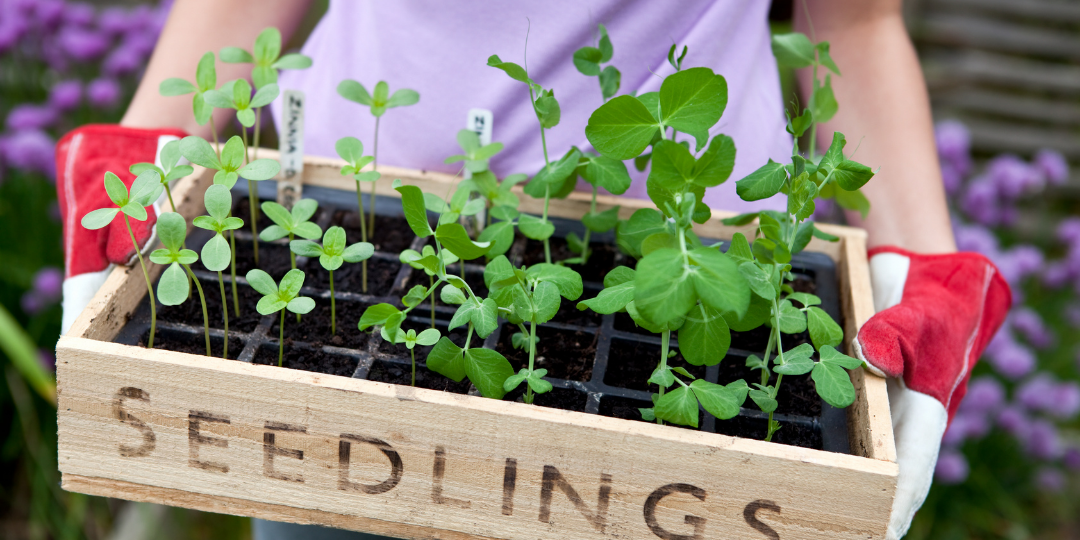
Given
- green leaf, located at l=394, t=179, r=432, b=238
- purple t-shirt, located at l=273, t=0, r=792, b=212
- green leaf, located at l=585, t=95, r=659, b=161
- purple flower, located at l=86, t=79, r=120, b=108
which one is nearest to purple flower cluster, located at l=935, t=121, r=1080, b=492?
purple t-shirt, located at l=273, t=0, r=792, b=212

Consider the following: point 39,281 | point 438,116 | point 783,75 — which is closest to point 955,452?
point 783,75

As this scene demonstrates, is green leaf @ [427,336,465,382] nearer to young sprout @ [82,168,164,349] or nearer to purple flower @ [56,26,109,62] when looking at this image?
young sprout @ [82,168,164,349]

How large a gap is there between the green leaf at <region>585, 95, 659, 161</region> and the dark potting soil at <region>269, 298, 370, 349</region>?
0.31m

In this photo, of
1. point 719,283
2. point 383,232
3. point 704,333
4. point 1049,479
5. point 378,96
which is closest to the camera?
point 719,283

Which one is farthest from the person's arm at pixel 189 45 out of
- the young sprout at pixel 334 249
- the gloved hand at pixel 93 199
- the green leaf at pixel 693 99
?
the green leaf at pixel 693 99

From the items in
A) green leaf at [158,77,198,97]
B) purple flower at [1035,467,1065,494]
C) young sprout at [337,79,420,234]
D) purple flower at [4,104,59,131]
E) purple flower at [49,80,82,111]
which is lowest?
purple flower at [1035,467,1065,494]

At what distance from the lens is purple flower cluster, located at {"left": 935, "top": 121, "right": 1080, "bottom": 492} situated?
1820 millimetres

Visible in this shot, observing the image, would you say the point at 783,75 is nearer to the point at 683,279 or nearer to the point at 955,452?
the point at 955,452

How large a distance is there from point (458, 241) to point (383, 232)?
1.03 feet

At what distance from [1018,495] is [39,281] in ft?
7.56

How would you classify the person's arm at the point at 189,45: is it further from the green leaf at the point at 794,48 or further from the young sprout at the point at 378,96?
the green leaf at the point at 794,48

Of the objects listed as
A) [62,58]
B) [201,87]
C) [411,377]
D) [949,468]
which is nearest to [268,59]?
[201,87]

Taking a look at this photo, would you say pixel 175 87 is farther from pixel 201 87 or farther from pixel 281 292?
pixel 281 292

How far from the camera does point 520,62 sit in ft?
3.37
